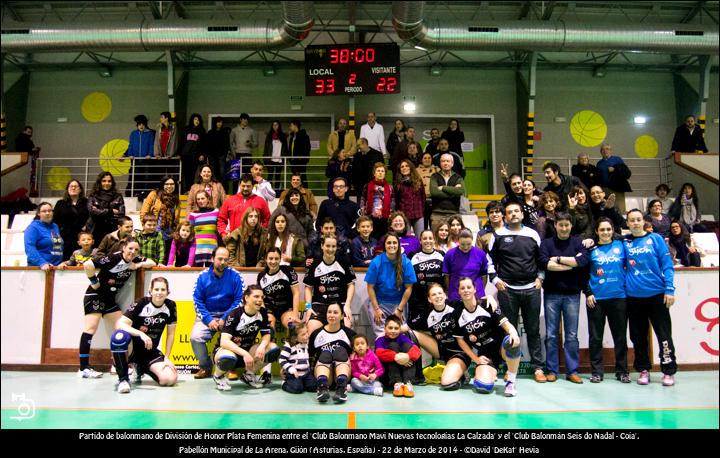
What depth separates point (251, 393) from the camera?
5258 millimetres

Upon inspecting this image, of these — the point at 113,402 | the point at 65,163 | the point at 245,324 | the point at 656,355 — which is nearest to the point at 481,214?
the point at 656,355

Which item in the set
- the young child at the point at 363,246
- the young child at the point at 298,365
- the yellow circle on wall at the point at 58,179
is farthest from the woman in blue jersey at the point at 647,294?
the yellow circle on wall at the point at 58,179

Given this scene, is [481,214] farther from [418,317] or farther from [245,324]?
[245,324]

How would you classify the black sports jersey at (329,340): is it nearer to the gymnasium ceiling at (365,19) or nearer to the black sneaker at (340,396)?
the black sneaker at (340,396)

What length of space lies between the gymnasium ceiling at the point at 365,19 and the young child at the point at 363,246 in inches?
302

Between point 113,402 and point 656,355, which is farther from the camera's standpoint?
point 656,355

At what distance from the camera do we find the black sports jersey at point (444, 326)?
568 centimetres

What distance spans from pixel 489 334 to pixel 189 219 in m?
4.31

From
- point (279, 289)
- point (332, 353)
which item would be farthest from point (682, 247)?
point (279, 289)

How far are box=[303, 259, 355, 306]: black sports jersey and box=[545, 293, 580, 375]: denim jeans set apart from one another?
7.75 feet

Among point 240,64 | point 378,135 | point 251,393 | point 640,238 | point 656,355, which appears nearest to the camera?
point 251,393

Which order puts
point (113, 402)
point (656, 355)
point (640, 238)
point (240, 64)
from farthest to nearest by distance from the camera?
point (240, 64) < point (656, 355) < point (640, 238) < point (113, 402)

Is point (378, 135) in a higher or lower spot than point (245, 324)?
higher

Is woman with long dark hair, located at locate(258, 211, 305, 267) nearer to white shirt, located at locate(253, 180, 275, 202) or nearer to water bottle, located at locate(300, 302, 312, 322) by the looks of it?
water bottle, located at locate(300, 302, 312, 322)
